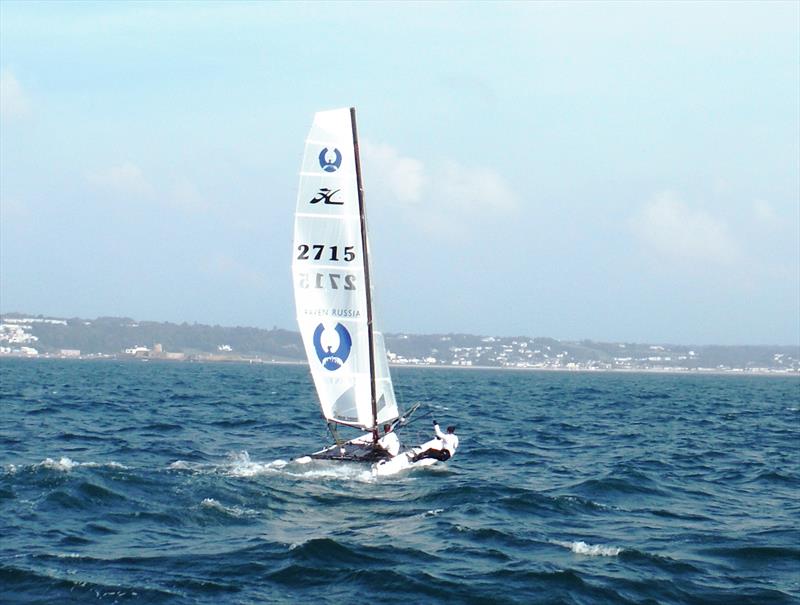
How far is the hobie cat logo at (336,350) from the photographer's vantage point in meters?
27.9

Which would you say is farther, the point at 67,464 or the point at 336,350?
the point at 336,350

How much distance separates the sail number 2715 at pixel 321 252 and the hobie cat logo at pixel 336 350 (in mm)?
2002

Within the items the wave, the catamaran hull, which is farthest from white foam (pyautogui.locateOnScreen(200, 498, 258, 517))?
the catamaran hull

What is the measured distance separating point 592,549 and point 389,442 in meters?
10.9

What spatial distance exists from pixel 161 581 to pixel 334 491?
906 cm

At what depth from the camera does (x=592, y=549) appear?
59.1 ft

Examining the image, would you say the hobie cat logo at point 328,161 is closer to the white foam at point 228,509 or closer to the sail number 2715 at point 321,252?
the sail number 2715 at point 321,252

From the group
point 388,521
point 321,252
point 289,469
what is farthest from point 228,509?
point 321,252

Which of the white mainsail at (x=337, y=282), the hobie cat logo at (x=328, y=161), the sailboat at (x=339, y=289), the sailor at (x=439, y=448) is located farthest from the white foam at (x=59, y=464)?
the hobie cat logo at (x=328, y=161)

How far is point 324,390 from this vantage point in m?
28.7

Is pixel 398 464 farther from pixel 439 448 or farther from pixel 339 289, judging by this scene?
pixel 339 289

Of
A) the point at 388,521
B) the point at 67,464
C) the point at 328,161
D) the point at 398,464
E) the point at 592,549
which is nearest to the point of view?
the point at 592,549

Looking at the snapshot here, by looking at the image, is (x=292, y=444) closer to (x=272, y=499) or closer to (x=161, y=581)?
(x=272, y=499)

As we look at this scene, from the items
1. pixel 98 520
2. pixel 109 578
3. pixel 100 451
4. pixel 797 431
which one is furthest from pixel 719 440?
pixel 109 578
